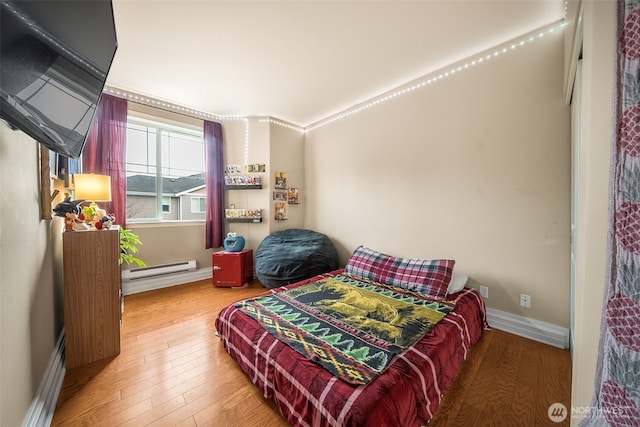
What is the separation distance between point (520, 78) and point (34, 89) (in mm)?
3001

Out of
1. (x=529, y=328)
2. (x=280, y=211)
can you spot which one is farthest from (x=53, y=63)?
(x=529, y=328)

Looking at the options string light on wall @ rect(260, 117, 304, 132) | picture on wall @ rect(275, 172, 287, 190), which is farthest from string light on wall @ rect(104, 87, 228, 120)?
picture on wall @ rect(275, 172, 287, 190)

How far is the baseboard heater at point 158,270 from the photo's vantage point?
2.88m

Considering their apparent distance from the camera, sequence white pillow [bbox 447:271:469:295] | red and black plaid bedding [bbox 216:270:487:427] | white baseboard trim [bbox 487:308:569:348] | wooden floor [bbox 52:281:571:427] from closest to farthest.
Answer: red and black plaid bedding [bbox 216:270:487:427] < wooden floor [bbox 52:281:571:427] < white baseboard trim [bbox 487:308:569:348] < white pillow [bbox 447:271:469:295]

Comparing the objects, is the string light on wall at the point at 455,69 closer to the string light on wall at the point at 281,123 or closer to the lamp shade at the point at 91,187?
the string light on wall at the point at 281,123

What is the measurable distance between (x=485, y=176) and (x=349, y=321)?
1.85 meters

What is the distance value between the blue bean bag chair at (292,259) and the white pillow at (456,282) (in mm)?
1479

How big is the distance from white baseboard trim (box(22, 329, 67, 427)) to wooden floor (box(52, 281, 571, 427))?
0.13 feet

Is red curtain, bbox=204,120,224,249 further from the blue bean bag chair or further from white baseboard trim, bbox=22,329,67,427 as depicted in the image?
white baseboard trim, bbox=22,329,67,427

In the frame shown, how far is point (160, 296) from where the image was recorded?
112 inches

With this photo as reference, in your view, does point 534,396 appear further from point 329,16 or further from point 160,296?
point 160,296

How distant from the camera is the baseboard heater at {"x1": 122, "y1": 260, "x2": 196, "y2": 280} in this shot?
9.45 feet

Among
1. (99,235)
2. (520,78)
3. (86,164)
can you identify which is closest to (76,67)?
(99,235)

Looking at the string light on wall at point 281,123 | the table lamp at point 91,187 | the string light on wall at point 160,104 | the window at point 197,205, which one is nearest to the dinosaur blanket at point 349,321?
the table lamp at point 91,187
